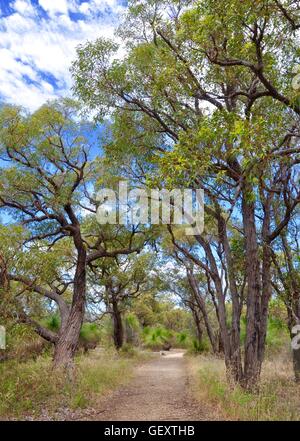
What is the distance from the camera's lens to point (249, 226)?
33.7ft

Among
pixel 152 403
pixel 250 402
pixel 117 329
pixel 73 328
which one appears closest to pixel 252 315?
pixel 250 402

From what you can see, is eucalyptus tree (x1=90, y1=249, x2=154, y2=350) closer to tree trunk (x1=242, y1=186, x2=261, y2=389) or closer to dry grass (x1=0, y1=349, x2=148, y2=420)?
dry grass (x1=0, y1=349, x2=148, y2=420)

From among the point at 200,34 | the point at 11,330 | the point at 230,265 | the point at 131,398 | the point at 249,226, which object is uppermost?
the point at 200,34

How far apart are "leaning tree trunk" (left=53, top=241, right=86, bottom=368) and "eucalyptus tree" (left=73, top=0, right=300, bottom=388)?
389 cm

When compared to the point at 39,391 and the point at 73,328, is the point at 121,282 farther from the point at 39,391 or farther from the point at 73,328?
the point at 39,391

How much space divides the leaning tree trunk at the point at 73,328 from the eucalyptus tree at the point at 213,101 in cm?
389

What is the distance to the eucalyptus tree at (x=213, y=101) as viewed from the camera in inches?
288

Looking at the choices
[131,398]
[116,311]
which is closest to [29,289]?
[131,398]

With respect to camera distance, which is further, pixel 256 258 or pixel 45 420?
pixel 256 258

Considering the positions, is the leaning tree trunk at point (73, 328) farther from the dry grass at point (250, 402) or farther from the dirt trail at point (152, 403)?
the dry grass at point (250, 402)

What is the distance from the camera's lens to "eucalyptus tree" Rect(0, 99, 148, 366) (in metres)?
12.4

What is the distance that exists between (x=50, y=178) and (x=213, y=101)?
217 inches
